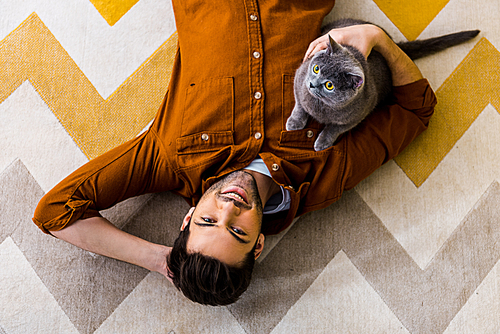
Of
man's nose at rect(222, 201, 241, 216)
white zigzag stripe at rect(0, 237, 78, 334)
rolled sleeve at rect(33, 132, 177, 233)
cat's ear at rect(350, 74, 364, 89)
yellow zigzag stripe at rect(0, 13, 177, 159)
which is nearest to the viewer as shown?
cat's ear at rect(350, 74, 364, 89)

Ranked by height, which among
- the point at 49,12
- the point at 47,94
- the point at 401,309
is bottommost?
the point at 401,309

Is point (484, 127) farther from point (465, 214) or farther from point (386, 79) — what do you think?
point (386, 79)

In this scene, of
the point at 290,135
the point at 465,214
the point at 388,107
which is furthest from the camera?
the point at 465,214

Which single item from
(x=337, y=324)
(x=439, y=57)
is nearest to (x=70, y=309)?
(x=337, y=324)

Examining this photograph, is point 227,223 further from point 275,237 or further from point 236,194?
point 275,237

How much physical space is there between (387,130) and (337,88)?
14.0 inches

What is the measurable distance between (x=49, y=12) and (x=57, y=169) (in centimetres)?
62

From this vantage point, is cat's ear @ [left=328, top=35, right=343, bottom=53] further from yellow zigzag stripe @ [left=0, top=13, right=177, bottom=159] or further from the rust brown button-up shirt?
yellow zigzag stripe @ [left=0, top=13, right=177, bottom=159]

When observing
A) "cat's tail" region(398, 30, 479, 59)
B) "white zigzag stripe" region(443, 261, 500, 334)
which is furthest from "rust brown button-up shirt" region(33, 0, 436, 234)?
"white zigzag stripe" region(443, 261, 500, 334)

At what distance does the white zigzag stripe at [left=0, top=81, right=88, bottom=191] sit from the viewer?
4.16 feet

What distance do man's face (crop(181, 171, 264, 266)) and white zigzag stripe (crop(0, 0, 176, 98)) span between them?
0.69 m

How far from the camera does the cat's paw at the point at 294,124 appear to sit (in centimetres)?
101

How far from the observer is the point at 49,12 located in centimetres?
134

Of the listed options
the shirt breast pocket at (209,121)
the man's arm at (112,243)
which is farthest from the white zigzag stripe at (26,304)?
the shirt breast pocket at (209,121)
